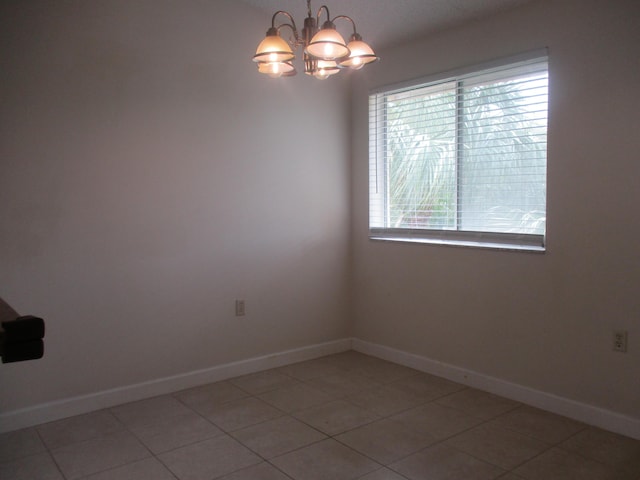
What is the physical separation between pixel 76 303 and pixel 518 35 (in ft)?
10.3

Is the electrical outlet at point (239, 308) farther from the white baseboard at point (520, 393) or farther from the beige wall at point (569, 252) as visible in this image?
the beige wall at point (569, 252)

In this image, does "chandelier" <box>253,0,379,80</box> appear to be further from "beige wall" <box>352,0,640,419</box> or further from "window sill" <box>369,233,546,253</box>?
"window sill" <box>369,233,546,253</box>

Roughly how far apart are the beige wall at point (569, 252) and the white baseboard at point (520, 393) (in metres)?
0.04

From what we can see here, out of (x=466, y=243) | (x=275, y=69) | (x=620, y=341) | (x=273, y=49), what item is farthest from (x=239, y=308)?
(x=620, y=341)

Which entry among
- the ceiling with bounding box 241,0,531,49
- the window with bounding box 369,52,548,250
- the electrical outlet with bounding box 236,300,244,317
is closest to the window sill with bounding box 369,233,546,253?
the window with bounding box 369,52,548,250

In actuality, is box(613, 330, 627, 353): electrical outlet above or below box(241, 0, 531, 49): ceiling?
below

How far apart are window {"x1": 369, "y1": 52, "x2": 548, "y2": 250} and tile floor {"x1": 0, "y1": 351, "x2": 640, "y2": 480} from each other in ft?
3.65

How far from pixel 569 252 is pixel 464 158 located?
991mm

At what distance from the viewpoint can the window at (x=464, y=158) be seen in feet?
10.4

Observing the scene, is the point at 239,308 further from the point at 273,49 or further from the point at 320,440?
the point at 273,49

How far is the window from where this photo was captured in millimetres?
3170

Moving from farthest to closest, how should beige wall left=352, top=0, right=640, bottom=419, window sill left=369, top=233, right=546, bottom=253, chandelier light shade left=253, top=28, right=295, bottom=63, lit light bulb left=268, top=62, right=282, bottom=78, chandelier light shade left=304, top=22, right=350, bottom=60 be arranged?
1. window sill left=369, top=233, right=546, bottom=253
2. beige wall left=352, top=0, right=640, bottom=419
3. lit light bulb left=268, top=62, right=282, bottom=78
4. chandelier light shade left=253, top=28, right=295, bottom=63
5. chandelier light shade left=304, top=22, right=350, bottom=60

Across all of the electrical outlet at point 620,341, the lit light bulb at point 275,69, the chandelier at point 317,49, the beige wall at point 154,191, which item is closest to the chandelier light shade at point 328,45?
the chandelier at point 317,49

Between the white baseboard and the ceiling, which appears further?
the ceiling
